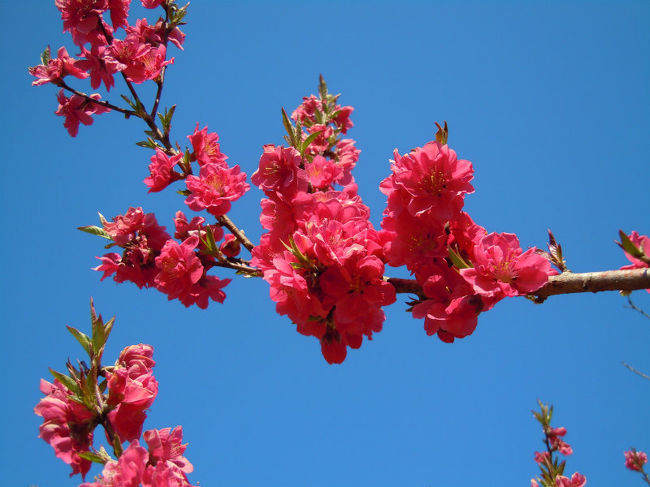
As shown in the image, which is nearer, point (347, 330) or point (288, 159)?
point (347, 330)

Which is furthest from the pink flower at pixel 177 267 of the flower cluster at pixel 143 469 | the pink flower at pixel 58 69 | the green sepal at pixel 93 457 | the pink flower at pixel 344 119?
the pink flower at pixel 344 119

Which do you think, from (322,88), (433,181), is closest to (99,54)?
(322,88)

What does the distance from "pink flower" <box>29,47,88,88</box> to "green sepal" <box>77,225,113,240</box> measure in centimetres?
128

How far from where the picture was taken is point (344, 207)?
2150 mm

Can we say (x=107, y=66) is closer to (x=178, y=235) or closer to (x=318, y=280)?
(x=178, y=235)

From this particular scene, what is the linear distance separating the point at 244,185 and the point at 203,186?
235mm

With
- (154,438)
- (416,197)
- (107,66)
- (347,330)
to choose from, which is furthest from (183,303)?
(107,66)

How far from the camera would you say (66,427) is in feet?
Answer: 5.96

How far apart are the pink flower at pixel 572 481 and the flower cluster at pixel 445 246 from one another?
11.3ft

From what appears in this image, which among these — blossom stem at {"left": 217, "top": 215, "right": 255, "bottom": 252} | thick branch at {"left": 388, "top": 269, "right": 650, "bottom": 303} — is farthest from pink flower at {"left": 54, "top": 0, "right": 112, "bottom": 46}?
thick branch at {"left": 388, "top": 269, "right": 650, "bottom": 303}

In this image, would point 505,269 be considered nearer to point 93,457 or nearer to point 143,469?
point 143,469

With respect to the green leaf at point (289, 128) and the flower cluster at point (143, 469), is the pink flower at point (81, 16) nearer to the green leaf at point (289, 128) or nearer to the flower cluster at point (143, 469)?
the green leaf at point (289, 128)

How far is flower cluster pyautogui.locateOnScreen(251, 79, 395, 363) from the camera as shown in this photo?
1.88 meters

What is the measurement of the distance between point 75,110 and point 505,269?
128 inches
